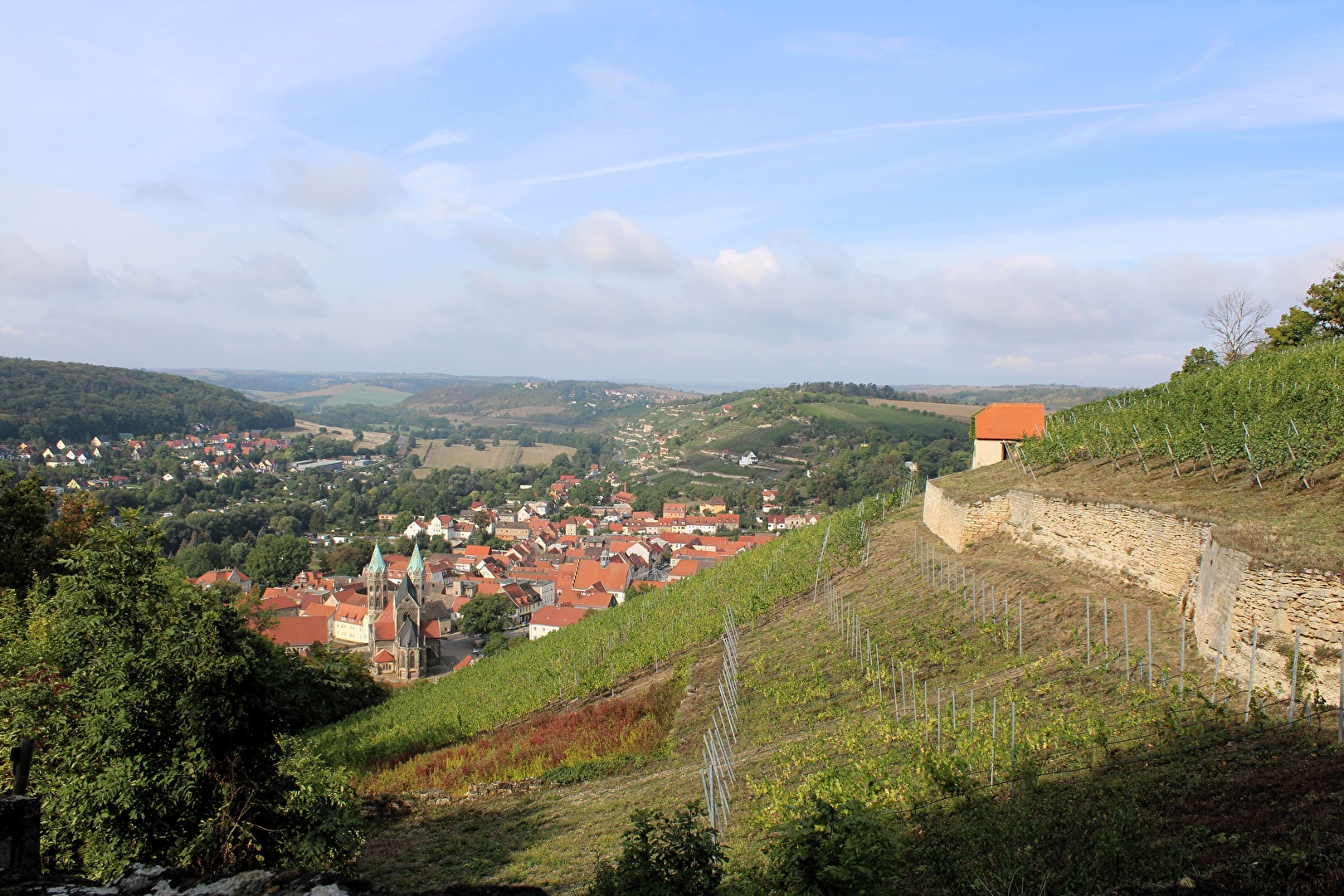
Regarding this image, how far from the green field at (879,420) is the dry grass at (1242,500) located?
10716cm

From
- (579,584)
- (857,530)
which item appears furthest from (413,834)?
(579,584)

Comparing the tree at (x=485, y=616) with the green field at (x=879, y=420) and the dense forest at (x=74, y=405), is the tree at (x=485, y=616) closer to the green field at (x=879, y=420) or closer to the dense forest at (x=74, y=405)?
the green field at (x=879, y=420)

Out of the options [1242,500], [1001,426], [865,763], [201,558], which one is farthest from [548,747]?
[201,558]

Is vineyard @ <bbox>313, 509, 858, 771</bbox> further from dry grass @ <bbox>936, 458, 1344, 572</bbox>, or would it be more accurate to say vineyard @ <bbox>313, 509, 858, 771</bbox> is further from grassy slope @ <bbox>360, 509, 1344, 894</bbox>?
dry grass @ <bbox>936, 458, 1344, 572</bbox>

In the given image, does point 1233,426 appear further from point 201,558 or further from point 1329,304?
point 201,558

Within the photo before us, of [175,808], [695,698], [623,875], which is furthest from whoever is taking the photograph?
[695,698]

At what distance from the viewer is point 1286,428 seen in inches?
650

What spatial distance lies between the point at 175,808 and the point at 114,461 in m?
168

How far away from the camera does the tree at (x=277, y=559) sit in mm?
88750

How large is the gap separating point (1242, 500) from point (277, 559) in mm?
95090

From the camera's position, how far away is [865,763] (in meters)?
9.94

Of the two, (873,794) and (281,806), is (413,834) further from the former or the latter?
(873,794)

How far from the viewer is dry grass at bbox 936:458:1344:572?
34.9 ft

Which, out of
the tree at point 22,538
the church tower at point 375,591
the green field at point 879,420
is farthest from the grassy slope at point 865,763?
the green field at point 879,420
